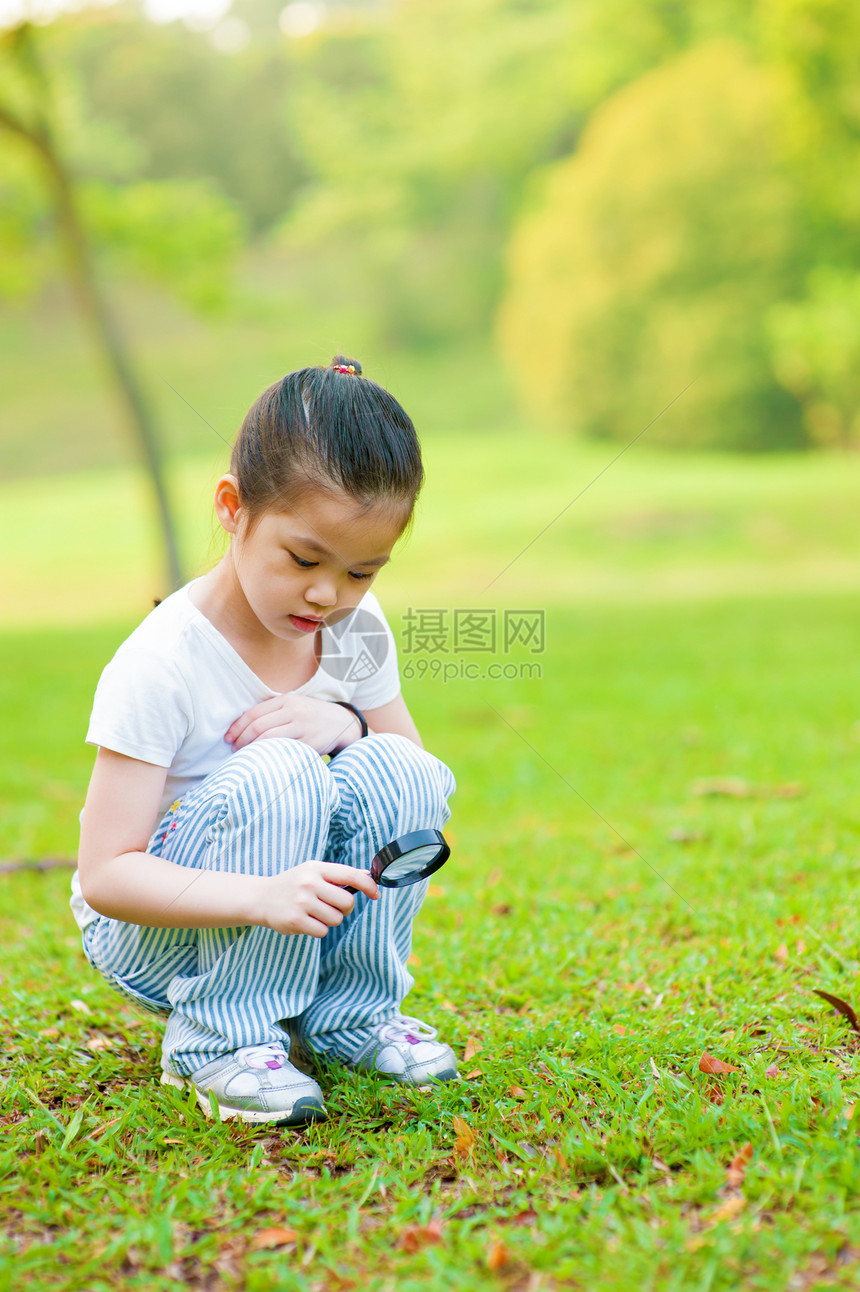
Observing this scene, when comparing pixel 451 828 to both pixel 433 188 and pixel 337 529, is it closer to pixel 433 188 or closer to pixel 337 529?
pixel 337 529

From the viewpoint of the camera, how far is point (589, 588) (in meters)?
10.7

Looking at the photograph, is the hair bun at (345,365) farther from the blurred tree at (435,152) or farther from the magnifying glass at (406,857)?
the blurred tree at (435,152)

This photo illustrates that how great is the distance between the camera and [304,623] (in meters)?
1.59

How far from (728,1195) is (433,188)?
72.9 ft

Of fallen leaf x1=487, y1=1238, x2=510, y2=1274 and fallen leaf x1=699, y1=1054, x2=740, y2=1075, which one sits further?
fallen leaf x1=699, y1=1054, x2=740, y2=1075

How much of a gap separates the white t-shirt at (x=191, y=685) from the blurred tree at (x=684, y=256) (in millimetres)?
14772

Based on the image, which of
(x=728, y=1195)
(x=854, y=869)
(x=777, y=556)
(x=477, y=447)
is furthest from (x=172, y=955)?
(x=477, y=447)

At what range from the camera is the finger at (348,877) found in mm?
1396

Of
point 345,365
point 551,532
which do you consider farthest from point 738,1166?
point 551,532

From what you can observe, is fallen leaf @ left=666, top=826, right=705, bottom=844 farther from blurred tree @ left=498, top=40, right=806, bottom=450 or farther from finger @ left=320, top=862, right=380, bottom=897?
blurred tree @ left=498, top=40, right=806, bottom=450

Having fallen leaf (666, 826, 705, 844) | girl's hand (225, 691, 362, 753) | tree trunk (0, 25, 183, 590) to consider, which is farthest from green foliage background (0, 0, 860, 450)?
girl's hand (225, 691, 362, 753)

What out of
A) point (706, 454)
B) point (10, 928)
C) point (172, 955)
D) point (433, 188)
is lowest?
point (10, 928)

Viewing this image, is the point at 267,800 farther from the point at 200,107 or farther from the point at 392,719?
the point at 200,107

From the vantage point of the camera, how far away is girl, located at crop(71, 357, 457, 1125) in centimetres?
144
